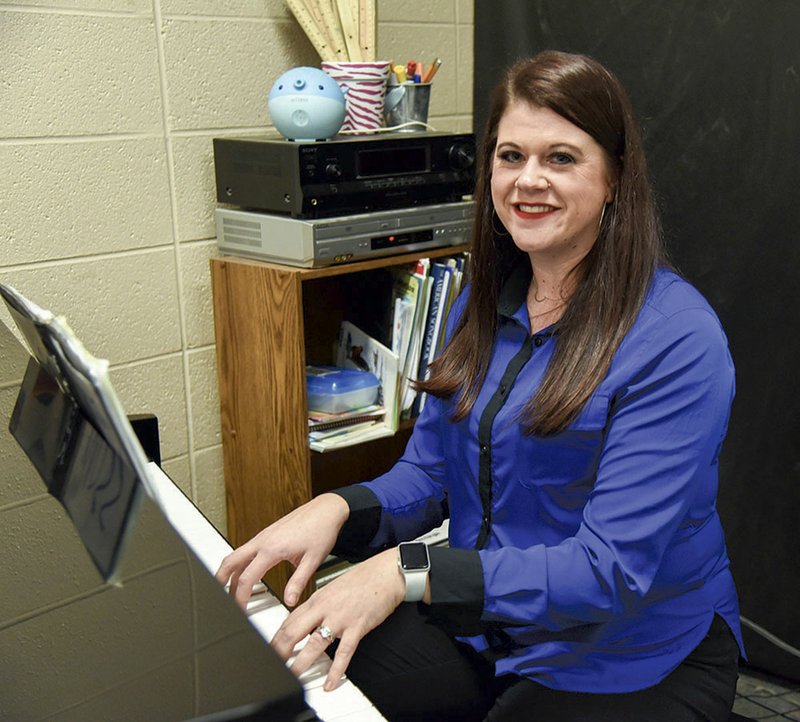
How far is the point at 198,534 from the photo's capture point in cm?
133

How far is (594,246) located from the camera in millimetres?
1413

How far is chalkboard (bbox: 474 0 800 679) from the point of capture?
199cm

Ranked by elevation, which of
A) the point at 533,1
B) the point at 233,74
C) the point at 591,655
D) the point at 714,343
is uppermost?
the point at 533,1

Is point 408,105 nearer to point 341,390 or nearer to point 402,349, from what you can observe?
point 402,349

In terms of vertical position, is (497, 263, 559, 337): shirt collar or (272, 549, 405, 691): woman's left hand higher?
(497, 263, 559, 337): shirt collar

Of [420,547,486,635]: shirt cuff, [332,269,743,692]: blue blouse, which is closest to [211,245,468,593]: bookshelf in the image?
[332,269,743,692]: blue blouse

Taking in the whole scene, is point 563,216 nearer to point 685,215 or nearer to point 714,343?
point 714,343

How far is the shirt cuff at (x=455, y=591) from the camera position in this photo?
→ 118 cm

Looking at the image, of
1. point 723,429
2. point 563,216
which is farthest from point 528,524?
point 563,216

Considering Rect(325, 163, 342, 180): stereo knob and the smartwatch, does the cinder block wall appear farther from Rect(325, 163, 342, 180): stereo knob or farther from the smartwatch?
the smartwatch

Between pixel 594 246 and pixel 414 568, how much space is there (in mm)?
551

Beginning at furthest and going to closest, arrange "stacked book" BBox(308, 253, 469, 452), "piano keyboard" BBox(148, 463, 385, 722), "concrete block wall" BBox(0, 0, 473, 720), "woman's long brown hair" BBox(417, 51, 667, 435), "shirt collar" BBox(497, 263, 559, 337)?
"stacked book" BBox(308, 253, 469, 452) → "concrete block wall" BBox(0, 0, 473, 720) → "shirt collar" BBox(497, 263, 559, 337) → "woman's long brown hair" BBox(417, 51, 667, 435) → "piano keyboard" BBox(148, 463, 385, 722)

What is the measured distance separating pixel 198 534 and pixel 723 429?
0.72m

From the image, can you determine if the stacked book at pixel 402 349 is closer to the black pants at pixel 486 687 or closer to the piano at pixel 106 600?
the black pants at pixel 486 687
